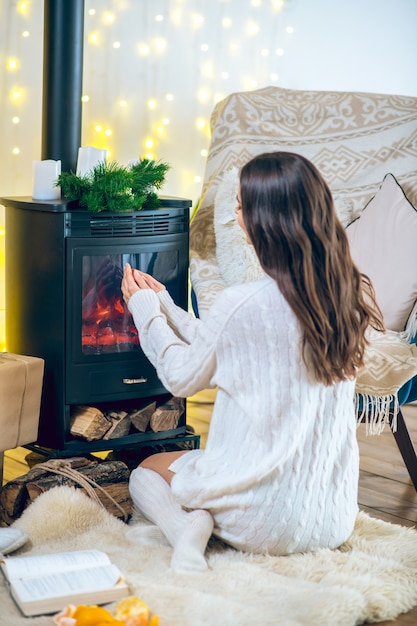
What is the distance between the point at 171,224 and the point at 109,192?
261 mm

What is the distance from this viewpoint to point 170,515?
6.46 feet

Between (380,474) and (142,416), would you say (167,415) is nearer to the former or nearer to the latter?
(142,416)

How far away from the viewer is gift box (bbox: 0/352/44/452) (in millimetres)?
2162

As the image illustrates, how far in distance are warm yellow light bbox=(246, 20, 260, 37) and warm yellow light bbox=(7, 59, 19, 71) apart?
101 centimetres

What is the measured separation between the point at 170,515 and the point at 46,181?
0.98 m

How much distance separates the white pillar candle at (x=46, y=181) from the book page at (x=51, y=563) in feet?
3.32

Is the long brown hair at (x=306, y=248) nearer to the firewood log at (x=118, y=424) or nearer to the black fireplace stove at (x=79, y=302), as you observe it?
the black fireplace stove at (x=79, y=302)

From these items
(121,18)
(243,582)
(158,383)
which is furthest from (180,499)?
(121,18)

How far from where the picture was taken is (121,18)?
3135 millimetres

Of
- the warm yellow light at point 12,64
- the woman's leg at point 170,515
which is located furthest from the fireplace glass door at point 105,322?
the warm yellow light at point 12,64

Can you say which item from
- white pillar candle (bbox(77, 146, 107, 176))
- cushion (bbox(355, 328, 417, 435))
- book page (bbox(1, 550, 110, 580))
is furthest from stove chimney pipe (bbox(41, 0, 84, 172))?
book page (bbox(1, 550, 110, 580))

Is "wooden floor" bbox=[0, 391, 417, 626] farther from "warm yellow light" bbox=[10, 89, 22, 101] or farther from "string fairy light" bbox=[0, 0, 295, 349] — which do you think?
"warm yellow light" bbox=[10, 89, 22, 101]

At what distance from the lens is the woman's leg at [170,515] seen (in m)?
1.82

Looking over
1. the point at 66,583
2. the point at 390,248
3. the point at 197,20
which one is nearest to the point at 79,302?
the point at 66,583
